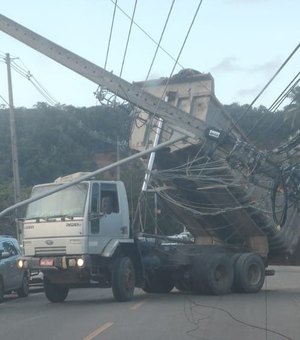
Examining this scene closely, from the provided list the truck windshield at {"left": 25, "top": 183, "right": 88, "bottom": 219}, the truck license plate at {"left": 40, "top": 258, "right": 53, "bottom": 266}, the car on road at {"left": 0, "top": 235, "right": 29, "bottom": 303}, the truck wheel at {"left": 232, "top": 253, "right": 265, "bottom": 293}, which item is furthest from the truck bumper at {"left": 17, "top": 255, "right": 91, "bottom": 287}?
the truck wheel at {"left": 232, "top": 253, "right": 265, "bottom": 293}

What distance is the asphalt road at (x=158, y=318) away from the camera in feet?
37.3

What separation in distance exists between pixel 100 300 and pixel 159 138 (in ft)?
14.2

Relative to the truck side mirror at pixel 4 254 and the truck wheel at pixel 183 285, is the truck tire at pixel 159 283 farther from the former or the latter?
the truck side mirror at pixel 4 254

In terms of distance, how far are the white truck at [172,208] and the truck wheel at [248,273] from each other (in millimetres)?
29

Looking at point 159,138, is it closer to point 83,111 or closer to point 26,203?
point 26,203

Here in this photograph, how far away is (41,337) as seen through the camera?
445 inches

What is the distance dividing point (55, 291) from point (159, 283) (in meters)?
3.35

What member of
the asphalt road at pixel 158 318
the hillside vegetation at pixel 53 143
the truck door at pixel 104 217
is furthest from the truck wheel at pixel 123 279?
the hillside vegetation at pixel 53 143

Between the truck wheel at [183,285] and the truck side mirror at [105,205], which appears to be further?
the truck wheel at [183,285]

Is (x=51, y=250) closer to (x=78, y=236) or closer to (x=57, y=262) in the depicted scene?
(x=57, y=262)

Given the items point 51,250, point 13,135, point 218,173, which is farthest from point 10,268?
point 13,135

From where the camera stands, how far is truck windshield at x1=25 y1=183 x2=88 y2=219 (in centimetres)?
1684

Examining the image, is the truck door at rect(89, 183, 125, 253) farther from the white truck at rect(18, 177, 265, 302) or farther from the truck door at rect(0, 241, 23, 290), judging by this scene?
the truck door at rect(0, 241, 23, 290)

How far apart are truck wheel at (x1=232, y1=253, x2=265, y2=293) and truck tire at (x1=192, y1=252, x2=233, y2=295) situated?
11.0 inches
